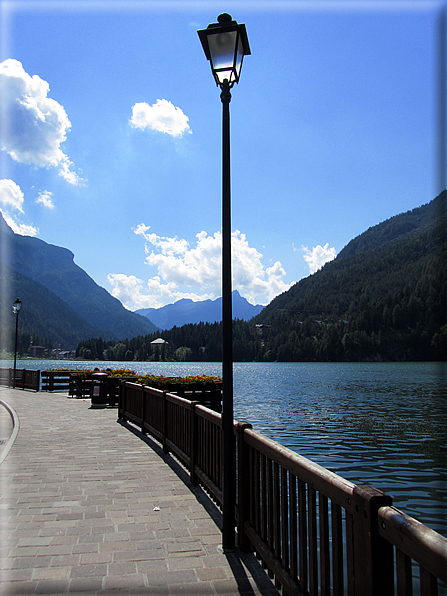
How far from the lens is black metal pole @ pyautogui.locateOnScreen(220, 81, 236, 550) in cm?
457

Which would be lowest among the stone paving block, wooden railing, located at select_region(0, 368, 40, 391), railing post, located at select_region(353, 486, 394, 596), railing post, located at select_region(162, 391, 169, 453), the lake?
the lake

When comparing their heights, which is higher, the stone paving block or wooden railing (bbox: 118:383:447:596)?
wooden railing (bbox: 118:383:447:596)

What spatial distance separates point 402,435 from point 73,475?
14.6 metres

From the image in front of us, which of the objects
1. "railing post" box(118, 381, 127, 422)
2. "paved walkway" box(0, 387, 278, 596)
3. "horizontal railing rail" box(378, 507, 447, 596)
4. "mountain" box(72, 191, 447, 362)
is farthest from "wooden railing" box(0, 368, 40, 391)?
"mountain" box(72, 191, 447, 362)

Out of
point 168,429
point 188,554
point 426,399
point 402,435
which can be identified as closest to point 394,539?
point 188,554

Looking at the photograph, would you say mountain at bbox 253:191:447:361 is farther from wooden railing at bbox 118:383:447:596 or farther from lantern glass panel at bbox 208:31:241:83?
lantern glass panel at bbox 208:31:241:83

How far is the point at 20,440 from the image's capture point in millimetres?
10359

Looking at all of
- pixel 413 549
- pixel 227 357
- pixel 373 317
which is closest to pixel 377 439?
pixel 227 357

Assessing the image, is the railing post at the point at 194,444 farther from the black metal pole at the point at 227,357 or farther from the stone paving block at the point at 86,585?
the stone paving block at the point at 86,585

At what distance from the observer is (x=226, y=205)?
4910mm

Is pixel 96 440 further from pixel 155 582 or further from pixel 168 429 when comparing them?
pixel 155 582

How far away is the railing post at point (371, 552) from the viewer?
2.14 meters

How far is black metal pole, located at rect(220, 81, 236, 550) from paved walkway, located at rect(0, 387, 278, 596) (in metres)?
0.37

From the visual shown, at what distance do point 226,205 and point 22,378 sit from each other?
83.6 feet
